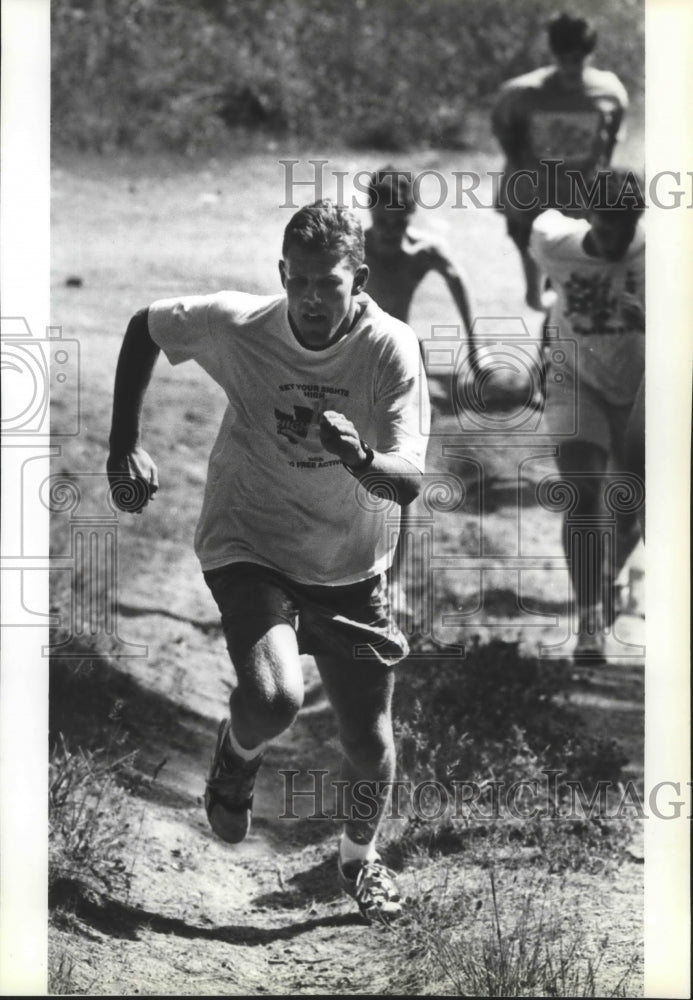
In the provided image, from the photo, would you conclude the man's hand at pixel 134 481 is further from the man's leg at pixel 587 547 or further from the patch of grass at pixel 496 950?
the patch of grass at pixel 496 950

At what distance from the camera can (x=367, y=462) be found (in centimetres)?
309

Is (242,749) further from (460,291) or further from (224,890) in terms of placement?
(460,291)

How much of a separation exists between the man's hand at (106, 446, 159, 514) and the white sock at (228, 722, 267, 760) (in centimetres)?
68

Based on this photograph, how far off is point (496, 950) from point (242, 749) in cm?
86

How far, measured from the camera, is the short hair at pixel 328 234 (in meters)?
3.41

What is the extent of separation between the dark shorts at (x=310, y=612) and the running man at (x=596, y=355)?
0.61 metres

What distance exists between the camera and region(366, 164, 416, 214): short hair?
376 cm

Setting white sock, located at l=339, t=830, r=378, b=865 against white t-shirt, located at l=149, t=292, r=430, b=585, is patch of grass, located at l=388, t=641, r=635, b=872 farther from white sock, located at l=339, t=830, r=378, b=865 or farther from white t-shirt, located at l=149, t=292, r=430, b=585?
white t-shirt, located at l=149, t=292, r=430, b=585

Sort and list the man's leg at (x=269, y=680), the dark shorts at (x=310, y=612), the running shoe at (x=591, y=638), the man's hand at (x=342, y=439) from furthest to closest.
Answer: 1. the running shoe at (x=591, y=638)
2. the dark shorts at (x=310, y=612)
3. the man's leg at (x=269, y=680)
4. the man's hand at (x=342, y=439)

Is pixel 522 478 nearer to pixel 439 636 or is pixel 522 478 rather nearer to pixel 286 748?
pixel 439 636

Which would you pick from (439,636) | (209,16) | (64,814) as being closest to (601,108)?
(209,16)

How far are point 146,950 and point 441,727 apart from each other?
966mm

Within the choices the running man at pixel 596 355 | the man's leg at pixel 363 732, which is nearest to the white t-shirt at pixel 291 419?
the man's leg at pixel 363 732

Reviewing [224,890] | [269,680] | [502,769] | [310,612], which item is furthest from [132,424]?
[502,769]
